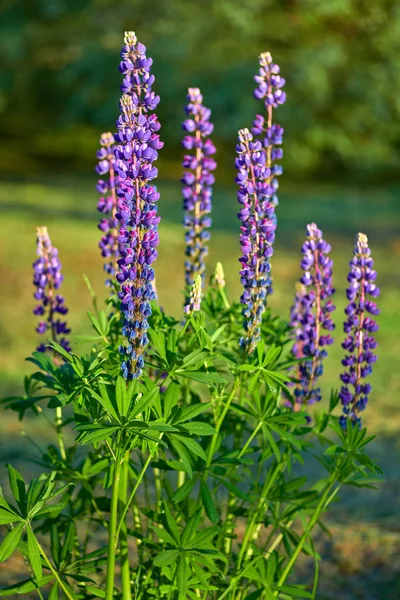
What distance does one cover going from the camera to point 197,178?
3.51 meters

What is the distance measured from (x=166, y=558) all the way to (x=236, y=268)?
942 cm

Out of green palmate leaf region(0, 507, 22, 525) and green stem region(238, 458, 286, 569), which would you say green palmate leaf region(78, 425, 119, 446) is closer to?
green palmate leaf region(0, 507, 22, 525)

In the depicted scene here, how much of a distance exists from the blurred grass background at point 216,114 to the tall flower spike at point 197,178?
23.0 ft

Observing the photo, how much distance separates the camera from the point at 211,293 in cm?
355

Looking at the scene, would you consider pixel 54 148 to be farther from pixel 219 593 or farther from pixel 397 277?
pixel 219 593

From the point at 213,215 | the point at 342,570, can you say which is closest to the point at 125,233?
the point at 342,570

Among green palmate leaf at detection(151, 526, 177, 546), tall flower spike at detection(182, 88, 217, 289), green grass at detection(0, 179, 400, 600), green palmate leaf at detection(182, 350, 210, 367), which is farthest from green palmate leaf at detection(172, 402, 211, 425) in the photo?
green grass at detection(0, 179, 400, 600)

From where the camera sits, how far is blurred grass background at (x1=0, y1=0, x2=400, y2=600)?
1296 centimetres

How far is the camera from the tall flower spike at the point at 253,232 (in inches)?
118

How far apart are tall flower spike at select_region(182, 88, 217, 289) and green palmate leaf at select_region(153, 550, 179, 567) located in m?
1.10

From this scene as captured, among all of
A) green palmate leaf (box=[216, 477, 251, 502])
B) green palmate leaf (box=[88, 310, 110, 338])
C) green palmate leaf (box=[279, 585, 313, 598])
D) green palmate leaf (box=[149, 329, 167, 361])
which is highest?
green palmate leaf (box=[88, 310, 110, 338])

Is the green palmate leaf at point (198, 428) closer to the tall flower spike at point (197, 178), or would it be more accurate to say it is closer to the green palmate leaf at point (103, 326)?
the green palmate leaf at point (103, 326)

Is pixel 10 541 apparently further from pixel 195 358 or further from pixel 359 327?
pixel 359 327

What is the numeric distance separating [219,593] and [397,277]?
8.66 meters
